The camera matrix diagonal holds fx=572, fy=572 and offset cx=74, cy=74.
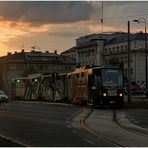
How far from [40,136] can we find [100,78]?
2351 cm

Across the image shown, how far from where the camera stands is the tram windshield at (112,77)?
4319 centimetres

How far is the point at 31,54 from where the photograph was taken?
178625mm

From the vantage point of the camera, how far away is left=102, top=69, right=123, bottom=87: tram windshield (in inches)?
1700

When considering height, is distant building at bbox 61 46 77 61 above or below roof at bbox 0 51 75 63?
above

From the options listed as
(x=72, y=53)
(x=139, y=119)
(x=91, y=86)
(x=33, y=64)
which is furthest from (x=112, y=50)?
(x=139, y=119)

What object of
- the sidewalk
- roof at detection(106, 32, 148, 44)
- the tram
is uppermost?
roof at detection(106, 32, 148, 44)

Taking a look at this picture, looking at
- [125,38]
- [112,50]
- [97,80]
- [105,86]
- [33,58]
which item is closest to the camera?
[105,86]

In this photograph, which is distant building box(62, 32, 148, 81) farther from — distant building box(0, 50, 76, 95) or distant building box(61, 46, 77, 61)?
distant building box(0, 50, 76, 95)

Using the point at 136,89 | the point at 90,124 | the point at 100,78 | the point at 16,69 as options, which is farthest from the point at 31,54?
the point at 90,124

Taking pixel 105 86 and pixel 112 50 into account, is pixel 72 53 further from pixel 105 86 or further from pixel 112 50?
pixel 105 86

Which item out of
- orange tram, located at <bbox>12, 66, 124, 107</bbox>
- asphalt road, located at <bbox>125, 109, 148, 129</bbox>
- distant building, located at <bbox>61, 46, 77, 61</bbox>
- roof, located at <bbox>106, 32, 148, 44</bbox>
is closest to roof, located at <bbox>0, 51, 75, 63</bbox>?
distant building, located at <bbox>61, 46, 77, 61</bbox>

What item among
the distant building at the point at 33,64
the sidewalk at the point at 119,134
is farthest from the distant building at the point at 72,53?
the sidewalk at the point at 119,134

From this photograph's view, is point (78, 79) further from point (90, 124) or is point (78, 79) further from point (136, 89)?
point (136, 89)

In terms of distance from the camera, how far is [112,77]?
4341 cm
